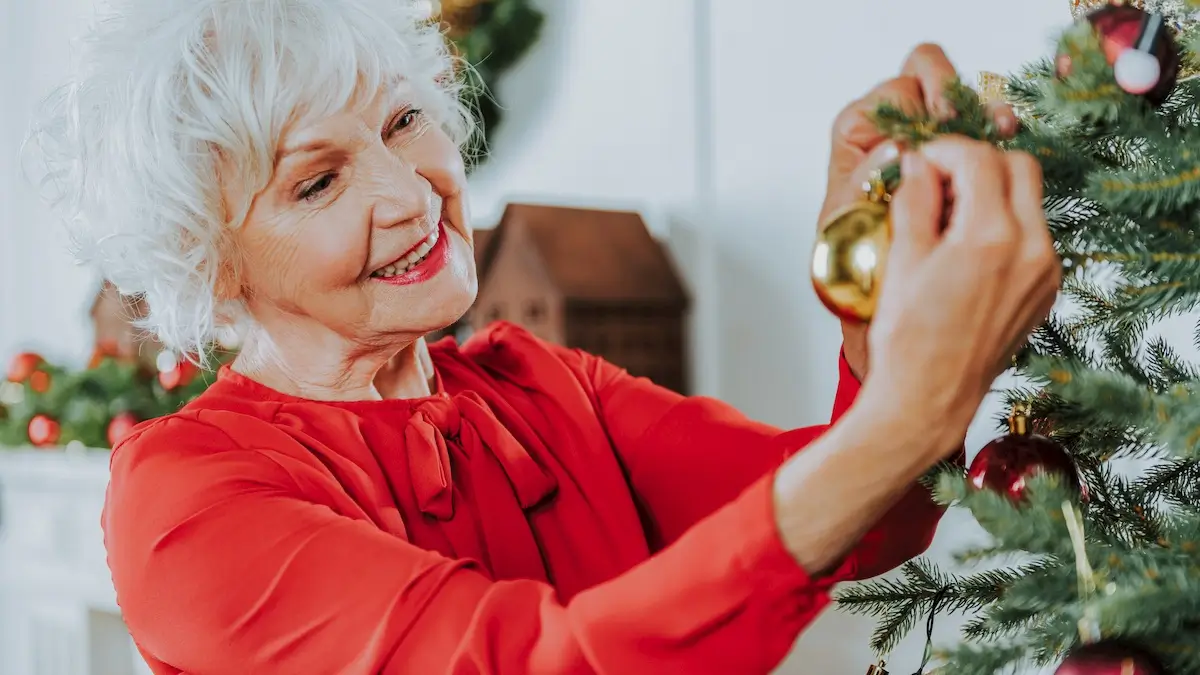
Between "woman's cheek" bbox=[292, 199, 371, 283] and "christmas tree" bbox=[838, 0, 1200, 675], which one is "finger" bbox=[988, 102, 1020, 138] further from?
"woman's cheek" bbox=[292, 199, 371, 283]

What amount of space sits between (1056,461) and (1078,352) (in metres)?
0.09

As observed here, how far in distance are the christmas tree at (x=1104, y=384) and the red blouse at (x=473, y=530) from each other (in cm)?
10

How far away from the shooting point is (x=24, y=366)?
2.35 metres

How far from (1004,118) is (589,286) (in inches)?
45.0

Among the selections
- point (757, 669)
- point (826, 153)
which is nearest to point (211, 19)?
point (757, 669)

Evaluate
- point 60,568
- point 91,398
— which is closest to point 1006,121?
point 91,398

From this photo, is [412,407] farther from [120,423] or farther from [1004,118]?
[120,423]

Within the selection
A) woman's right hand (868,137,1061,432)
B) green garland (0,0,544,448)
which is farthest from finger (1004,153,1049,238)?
green garland (0,0,544,448)

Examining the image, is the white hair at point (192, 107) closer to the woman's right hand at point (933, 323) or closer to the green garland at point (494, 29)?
the woman's right hand at point (933, 323)

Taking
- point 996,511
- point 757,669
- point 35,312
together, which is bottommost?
point 35,312

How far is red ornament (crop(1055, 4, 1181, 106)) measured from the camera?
1.67 feet

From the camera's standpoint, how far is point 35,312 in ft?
11.3

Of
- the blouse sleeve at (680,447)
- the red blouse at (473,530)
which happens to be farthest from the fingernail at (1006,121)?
the blouse sleeve at (680,447)

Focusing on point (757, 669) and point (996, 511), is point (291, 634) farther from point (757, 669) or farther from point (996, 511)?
point (996, 511)
